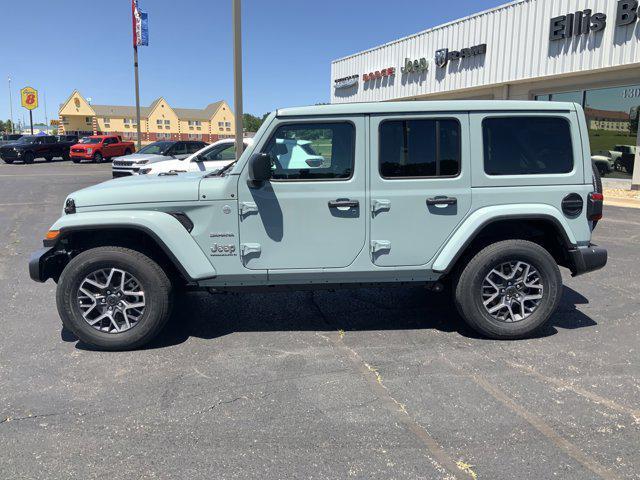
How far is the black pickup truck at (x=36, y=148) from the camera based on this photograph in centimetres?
3156

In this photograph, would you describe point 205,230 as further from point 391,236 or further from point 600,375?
point 600,375

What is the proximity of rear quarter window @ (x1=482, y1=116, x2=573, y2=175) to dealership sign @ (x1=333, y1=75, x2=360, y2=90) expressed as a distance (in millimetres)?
23725

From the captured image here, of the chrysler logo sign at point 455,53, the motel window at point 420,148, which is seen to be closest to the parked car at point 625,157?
the chrysler logo sign at point 455,53

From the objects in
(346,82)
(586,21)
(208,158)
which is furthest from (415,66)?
(208,158)

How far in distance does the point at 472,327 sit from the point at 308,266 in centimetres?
150

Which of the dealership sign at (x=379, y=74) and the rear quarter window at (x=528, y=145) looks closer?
the rear quarter window at (x=528, y=145)

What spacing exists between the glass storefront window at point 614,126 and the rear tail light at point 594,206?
13.2 meters

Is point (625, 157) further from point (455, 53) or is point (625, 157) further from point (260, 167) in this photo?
point (260, 167)

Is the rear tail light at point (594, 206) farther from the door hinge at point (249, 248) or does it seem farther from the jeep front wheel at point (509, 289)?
the door hinge at point (249, 248)

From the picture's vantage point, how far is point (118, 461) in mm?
2762

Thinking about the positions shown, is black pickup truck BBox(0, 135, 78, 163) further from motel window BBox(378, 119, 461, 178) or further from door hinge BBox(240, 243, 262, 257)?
motel window BBox(378, 119, 461, 178)

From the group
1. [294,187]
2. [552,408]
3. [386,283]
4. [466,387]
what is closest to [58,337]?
[294,187]

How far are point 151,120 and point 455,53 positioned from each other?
79.9m

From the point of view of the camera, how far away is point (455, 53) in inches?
789
